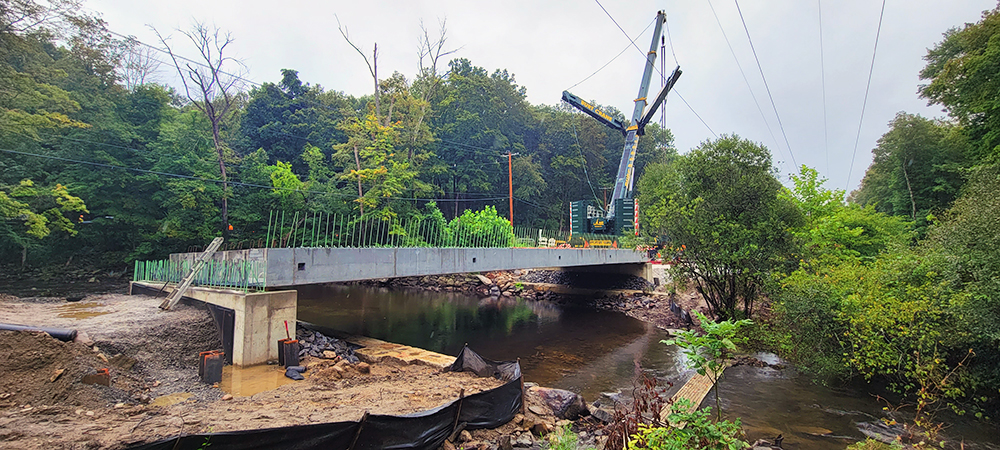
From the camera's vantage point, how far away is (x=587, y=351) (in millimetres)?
15219

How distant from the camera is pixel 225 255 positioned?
37.9ft

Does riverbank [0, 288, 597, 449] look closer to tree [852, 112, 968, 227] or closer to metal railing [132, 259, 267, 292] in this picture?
metal railing [132, 259, 267, 292]

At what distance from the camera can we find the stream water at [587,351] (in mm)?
8375

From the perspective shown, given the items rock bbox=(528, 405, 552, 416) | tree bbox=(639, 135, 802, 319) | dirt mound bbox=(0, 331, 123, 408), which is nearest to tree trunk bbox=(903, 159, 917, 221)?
tree bbox=(639, 135, 802, 319)

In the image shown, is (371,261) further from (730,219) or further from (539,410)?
(730,219)

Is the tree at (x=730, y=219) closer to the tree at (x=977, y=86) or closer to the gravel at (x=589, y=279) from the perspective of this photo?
→ the tree at (x=977, y=86)

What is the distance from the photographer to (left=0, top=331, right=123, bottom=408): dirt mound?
5.57 meters

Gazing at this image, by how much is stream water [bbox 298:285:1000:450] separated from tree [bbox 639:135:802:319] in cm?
343

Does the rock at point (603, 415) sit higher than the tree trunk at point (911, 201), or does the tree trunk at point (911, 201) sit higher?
the tree trunk at point (911, 201)

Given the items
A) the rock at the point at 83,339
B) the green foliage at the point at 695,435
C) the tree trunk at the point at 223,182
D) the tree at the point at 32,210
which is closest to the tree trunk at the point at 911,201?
the green foliage at the point at 695,435

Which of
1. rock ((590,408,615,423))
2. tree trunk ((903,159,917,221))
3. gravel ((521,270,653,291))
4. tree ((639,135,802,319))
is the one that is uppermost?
tree trunk ((903,159,917,221))

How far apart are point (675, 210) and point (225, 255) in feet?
51.8

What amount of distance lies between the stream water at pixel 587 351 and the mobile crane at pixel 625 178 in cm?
612

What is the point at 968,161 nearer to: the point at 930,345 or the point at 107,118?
the point at 930,345
